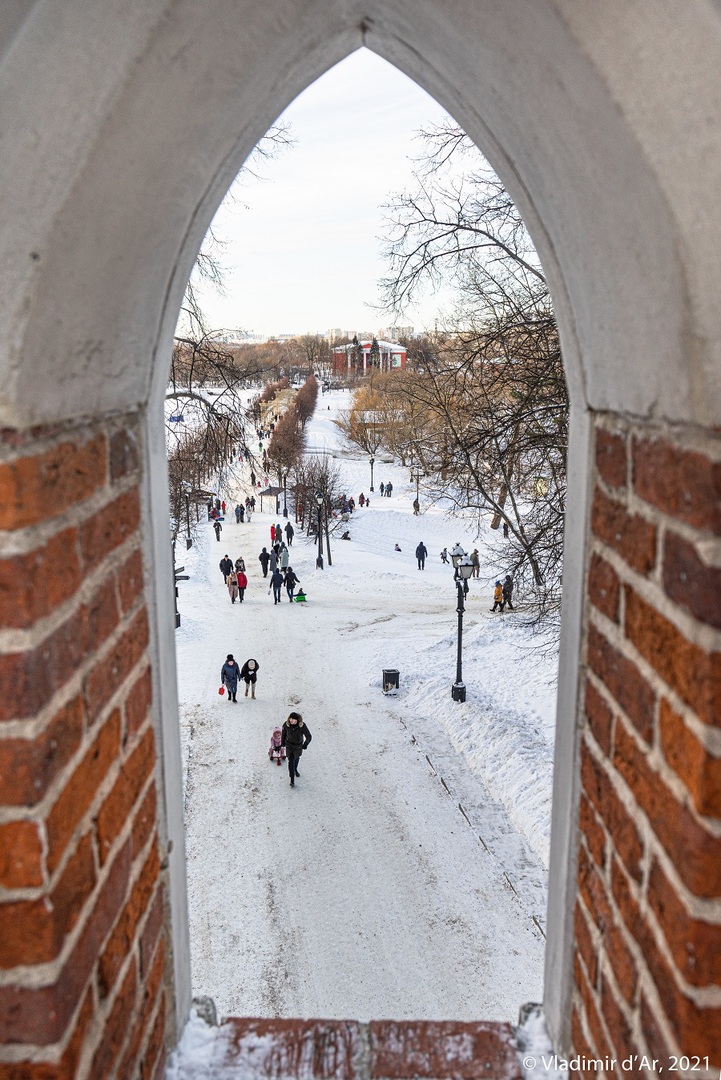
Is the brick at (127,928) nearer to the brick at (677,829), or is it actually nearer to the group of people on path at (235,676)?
the brick at (677,829)

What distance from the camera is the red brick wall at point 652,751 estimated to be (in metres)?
1.03

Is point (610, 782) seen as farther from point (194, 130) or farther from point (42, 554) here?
point (194, 130)

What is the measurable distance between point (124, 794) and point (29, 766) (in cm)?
47

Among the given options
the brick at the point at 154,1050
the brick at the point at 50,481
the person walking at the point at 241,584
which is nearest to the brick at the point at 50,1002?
the brick at the point at 154,1050

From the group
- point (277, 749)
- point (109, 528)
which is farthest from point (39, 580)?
point (277, 749)

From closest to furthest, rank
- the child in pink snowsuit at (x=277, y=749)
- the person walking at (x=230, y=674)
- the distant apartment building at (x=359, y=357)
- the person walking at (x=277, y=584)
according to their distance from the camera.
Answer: the child in pink snowsuit at (x=277, y=749)
the person walking at (x=230, y=674)
the person walking at (x=277, y=584)
the distant apartment building at (x=359, y=357)

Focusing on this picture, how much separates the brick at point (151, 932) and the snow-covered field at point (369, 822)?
6.33 m

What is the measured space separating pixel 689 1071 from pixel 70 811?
0.92m

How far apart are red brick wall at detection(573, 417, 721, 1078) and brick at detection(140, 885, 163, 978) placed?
0.88m

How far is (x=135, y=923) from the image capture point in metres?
1.59

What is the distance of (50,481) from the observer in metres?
1.17

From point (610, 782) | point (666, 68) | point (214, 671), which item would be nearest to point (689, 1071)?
point (610, 782)

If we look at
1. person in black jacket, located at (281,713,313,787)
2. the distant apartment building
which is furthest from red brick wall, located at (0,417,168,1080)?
the distant apartment building

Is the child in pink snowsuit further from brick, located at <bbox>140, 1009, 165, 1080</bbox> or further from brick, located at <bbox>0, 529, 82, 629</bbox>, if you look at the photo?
brick, located at <bbox>0, 529, 82, 629</bbox>
